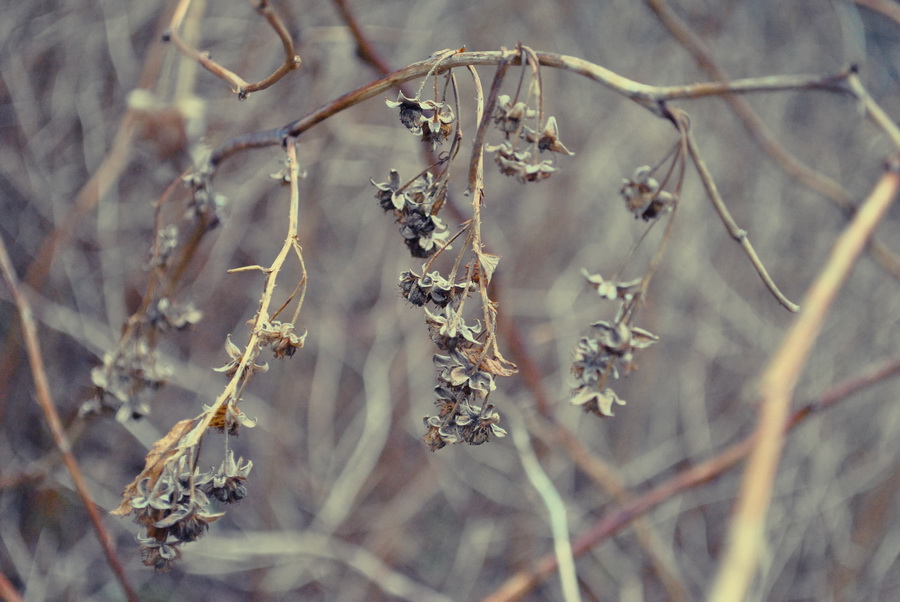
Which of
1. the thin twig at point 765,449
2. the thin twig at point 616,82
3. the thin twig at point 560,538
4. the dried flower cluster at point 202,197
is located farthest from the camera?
the thin twig at point 560,538

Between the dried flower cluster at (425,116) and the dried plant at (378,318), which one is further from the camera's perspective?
the dried plant at (378,318)

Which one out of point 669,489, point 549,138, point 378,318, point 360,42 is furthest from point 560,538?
point 378,318

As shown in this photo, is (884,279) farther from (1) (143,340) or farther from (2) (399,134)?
(1) (143,340)

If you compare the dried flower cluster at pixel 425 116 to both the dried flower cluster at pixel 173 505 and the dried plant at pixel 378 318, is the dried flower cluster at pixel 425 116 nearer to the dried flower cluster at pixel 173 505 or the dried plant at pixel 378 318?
the dried plant at pixel 378 318

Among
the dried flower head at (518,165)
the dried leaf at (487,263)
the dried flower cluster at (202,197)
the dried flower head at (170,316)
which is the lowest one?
the dried leaf at (487,263)

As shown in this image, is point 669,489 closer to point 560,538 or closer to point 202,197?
point 560,538

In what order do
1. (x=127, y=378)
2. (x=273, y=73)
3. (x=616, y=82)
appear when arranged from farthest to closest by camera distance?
(x=127, y=378) → (x=273, y=73) → (x=616, y=82)

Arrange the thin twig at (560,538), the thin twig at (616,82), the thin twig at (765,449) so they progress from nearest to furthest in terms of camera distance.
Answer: the thin twig at (765,449)
the thin twig at (616,82)
the thin twig at (560,538)

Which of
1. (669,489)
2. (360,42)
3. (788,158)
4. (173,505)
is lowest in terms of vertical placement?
(173,505)

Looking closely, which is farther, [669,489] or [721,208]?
[669,489]

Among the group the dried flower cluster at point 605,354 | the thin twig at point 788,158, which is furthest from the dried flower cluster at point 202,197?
the thin twig at point 788,158

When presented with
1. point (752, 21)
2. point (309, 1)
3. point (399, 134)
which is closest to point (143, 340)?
point (399, 134)
